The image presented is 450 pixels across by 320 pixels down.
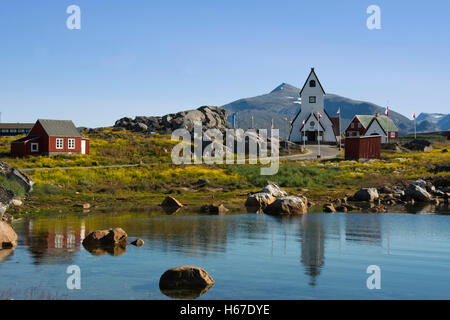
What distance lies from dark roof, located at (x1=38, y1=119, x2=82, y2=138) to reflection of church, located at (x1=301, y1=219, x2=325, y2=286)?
4837 centimetres

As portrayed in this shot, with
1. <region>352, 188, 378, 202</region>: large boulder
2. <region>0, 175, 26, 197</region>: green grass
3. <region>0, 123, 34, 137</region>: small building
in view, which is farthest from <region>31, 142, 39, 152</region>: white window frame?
<region>0, 123, 34, 137</region>: small building

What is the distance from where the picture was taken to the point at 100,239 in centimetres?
2477

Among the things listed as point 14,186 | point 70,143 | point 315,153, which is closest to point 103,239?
point 14,186

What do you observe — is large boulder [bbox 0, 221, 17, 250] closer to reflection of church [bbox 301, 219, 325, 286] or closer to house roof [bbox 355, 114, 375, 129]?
reflection of church [bbox 301, 219, 325, 286]

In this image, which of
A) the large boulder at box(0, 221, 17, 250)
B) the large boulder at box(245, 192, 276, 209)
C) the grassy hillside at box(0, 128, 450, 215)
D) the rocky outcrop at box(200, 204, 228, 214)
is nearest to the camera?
the large boulder at box(0, 221, 17, 250)

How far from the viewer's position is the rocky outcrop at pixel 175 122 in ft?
336

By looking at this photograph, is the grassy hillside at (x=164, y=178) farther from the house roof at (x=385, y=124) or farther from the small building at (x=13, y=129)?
the small building at (x=13, y=129)

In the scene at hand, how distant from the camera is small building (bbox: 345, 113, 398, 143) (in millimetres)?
109875

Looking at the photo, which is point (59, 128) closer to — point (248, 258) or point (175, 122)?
point (175, 122)

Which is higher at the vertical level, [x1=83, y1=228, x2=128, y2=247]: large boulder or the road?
the road

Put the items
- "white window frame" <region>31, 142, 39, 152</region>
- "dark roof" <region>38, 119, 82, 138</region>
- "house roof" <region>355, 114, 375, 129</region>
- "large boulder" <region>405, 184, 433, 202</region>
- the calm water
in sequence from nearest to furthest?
the calm water, "large boulder" <region>405, 184, 433, 202</region>, "white window frame" <region>31, 142, 39, 152</region>, "dark roof" <region>38, 119, 82, 138</region>, "house roof" <region>355, 114, 375, 129</region>

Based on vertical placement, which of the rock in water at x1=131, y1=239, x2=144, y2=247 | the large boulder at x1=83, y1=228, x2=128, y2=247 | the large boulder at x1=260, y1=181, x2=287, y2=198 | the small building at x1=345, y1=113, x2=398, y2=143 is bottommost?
the rock in water at x1=131, y1=239, x2=144, y2=247

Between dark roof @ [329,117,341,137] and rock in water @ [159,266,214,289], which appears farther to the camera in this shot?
dark roof @ [329,117,341,137]
